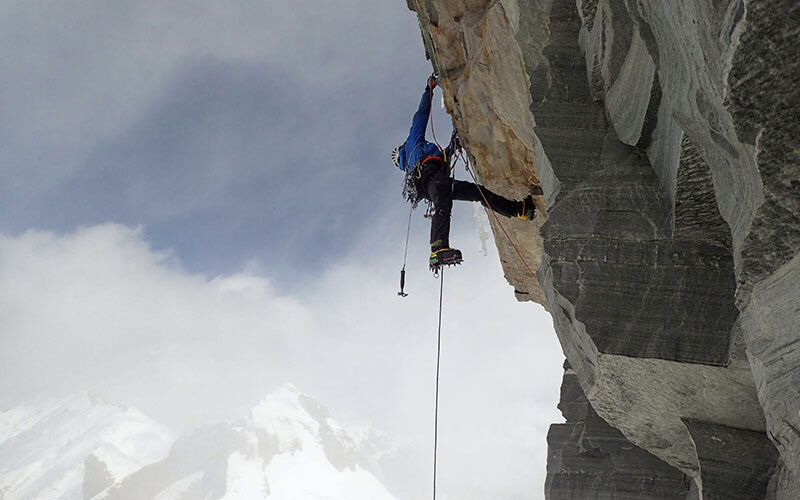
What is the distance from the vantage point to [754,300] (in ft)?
8.51

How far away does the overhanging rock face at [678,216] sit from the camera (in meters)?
2.11

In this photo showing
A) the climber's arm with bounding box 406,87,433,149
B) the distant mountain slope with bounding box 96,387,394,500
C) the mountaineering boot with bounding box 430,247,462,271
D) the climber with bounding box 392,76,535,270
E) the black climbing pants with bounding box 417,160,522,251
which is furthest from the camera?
the distant mountain slope with bounding box 96,387,394,500

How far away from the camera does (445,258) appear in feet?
22.7

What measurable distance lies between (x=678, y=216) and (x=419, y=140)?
17.1 feet

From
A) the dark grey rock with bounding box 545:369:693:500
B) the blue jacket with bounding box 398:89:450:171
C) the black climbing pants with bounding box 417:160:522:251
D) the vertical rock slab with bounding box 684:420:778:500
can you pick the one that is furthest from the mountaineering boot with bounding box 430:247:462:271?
the vertical rock slab with bounding box 684:420:778:500

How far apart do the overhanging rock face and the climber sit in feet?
6.12

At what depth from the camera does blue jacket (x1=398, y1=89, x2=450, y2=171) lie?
320 inches

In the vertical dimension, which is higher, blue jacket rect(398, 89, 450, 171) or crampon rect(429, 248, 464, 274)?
blue jacket rect(398, 89, 450, 171)

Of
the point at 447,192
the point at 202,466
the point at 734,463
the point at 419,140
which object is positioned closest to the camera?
the point at 734,463

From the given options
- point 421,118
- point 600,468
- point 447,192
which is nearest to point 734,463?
point 600,468

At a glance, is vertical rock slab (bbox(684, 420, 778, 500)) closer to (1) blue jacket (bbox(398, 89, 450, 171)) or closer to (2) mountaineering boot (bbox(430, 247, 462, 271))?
(2) mountaineering boot (bbox(430, 247, 462, 271))

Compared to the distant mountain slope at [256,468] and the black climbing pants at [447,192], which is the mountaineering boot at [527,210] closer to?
the black climbing pants at [447,192]

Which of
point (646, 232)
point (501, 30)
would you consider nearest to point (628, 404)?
point (646, 232)

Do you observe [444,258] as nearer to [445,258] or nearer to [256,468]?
[445,258]
